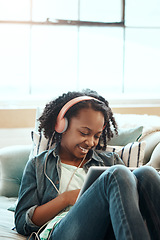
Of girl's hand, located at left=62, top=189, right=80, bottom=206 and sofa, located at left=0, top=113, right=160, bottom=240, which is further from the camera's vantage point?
sofa, located at left=0, top=113, right=160, bottom=240

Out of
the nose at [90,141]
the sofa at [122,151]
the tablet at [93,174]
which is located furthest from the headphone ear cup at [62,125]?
the tablet at [93,174]

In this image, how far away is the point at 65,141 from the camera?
5.94 feet

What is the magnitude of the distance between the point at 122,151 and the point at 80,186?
1.12 ft

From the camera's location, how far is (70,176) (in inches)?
68.1

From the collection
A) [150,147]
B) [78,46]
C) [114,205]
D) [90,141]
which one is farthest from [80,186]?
[78,46]

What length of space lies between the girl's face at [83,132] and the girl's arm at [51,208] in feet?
0.86

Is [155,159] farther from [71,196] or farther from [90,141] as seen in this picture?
[71,196]

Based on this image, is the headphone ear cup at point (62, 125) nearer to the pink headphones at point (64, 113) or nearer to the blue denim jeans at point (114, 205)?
the pink headphones at point (64, 113)

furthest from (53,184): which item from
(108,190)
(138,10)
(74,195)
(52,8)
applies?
(138,10)

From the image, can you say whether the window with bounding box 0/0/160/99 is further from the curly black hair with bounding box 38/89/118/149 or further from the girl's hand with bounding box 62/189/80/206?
the girl's hand with bounding box 62/189/80/206

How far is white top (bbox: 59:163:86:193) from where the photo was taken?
5.57 feet

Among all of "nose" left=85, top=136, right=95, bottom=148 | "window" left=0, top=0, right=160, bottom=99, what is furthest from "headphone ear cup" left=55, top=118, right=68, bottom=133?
"window" left=0, top=0, right=160, bottom=99

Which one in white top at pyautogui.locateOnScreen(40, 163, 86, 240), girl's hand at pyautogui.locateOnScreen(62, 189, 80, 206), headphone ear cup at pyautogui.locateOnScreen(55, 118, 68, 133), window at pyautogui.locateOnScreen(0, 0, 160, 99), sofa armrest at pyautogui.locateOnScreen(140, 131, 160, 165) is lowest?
girl's hand at pyautogui.locateOnScreen(62, 189, 80, 206)

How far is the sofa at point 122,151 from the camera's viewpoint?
1.93 m
